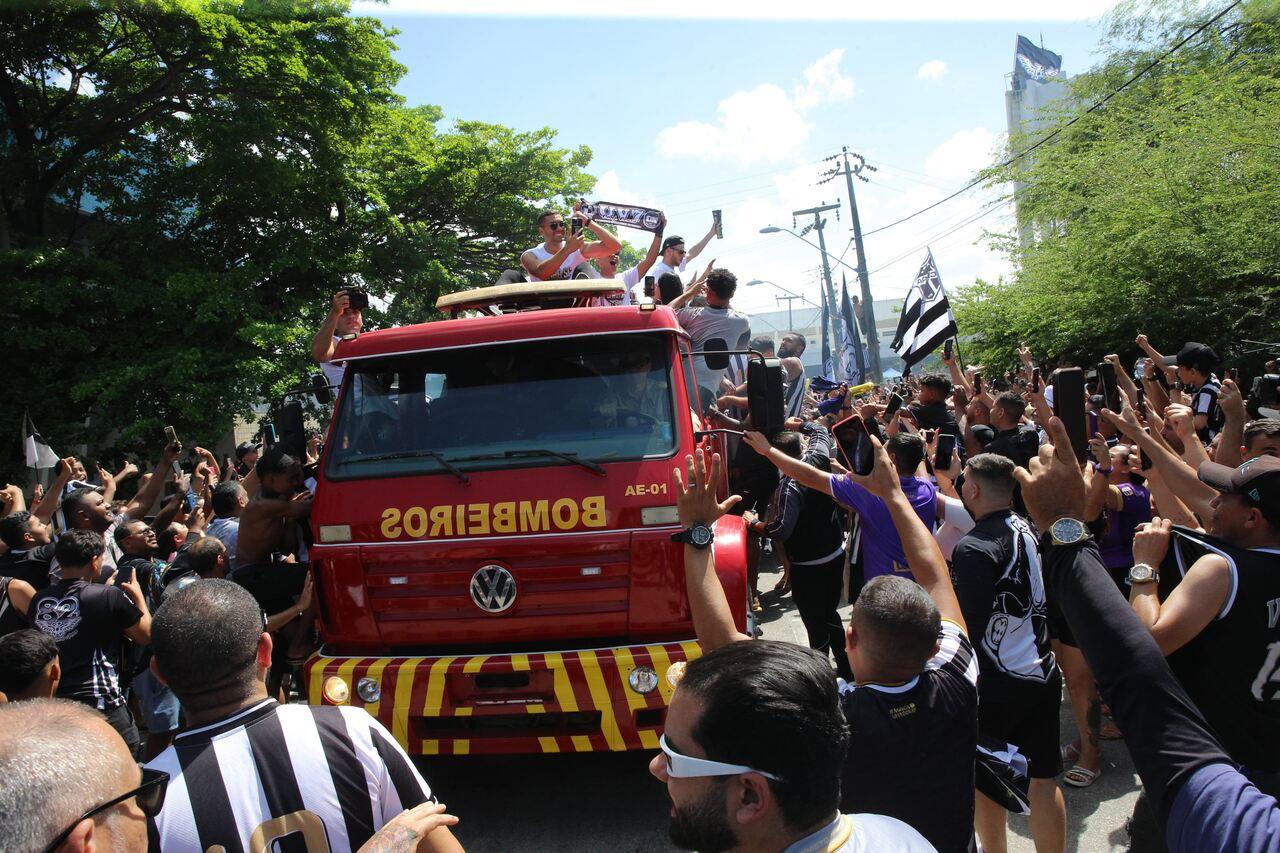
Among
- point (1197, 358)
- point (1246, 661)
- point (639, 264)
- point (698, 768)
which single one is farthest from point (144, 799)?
point (1197, 358)

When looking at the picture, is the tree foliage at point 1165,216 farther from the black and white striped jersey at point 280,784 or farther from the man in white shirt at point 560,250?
the black and white striped jersey at point 280,784

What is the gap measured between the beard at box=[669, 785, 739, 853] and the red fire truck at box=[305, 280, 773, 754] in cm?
252

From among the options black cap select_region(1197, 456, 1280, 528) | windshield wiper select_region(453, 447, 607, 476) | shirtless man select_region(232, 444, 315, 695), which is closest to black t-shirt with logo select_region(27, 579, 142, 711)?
shirtless man select_region(232, 444, 315, 695)

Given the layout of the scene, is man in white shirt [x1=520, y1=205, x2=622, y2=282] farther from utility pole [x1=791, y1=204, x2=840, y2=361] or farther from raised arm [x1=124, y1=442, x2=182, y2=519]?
utility pole [x1=791, y1=204, x2=840, y2=361]

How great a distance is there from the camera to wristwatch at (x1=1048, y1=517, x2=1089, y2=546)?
6.29 ft

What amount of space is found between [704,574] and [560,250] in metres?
5.30

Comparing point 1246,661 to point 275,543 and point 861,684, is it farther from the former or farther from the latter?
point 275,543

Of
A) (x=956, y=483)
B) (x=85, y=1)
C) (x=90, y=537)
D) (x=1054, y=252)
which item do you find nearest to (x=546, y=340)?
(x=90, y=537)

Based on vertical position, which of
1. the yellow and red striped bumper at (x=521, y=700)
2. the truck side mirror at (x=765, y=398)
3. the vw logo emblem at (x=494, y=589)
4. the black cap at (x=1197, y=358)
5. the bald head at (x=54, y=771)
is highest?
the truck side mirror at (x=765, y=398)

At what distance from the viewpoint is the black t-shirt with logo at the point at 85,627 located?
4066 mm

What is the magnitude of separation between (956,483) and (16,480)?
1588 cm

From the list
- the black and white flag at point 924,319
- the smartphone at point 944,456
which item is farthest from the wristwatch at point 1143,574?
the black and white flag at point 924,319

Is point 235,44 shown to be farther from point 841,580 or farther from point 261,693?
point 261,693

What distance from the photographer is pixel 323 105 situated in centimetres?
1653
